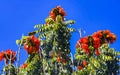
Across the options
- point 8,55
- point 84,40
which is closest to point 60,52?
point 84,40

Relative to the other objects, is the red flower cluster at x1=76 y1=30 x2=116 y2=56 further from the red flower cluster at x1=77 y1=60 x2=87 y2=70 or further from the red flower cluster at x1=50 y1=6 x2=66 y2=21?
the red flower cluster at x1=50 y1=6 x2=66 y2=21

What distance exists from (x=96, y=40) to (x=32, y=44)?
4.73 metres

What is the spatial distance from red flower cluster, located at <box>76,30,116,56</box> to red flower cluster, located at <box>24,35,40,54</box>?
3.24 metres

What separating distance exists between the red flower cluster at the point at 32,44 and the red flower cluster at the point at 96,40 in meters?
3.24

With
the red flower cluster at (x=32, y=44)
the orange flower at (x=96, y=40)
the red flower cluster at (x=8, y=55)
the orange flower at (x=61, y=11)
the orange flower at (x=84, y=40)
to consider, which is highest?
the orange flower at (x=61, y=11)

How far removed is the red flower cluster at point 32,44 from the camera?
1393 inches

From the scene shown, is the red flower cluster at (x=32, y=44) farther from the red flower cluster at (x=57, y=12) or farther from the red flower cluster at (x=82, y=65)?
the red flower cluster at (x=82, y=65)

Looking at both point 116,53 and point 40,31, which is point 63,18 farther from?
point 116,53

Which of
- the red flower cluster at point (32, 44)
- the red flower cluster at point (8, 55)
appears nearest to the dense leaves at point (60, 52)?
the red flower cluster at point (32, 44)

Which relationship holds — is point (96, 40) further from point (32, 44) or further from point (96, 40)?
point (32, 44)

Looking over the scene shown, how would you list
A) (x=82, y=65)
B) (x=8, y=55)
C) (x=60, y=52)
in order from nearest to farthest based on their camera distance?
(x=60, y=52) < (x=82, y=65) < (x=8, y=55)

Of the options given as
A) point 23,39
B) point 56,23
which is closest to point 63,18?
point 56,23

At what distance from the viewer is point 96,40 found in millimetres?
36625

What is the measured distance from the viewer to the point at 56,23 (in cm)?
3581
